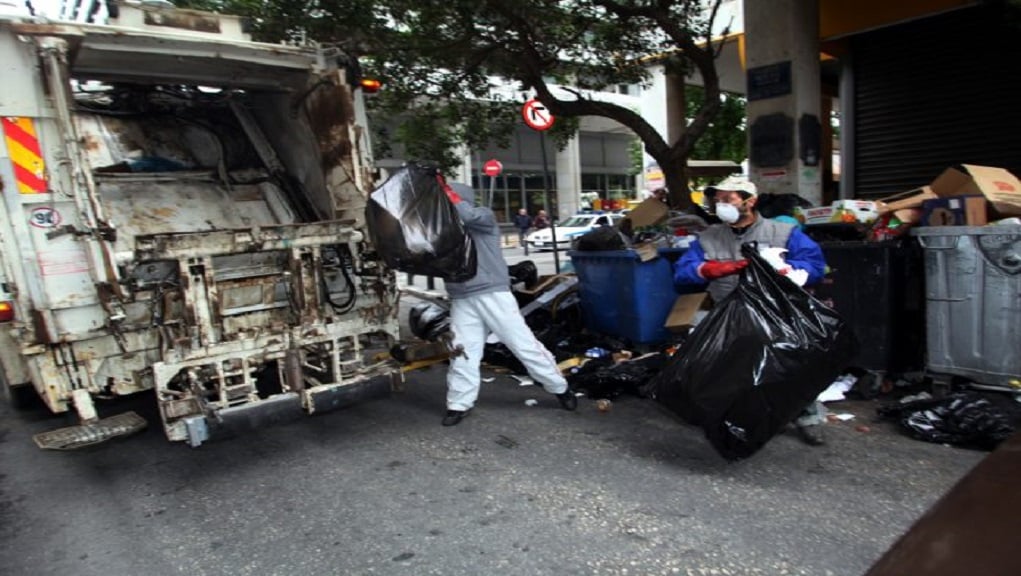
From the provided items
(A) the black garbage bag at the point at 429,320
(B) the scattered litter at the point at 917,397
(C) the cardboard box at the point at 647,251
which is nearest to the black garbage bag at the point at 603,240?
(C) the cardboard box at the point at 647,251

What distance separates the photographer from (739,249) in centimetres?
381

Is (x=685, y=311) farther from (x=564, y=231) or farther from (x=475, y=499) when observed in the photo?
(x=564, y=231)

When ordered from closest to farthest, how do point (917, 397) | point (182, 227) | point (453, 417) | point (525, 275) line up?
point (917, 397), point (453, 417), point (182, 227), point (525, 275)

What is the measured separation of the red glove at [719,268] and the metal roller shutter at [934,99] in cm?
595

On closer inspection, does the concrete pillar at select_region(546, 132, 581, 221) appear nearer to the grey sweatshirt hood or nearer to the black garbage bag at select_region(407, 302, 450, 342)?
the black garbage bag at select_region(407, 302, 450, 342)

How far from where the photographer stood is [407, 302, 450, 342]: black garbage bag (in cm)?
605

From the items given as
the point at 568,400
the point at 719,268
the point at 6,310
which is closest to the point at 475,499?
the point at 568,400

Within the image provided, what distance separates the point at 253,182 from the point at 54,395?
2.13 m

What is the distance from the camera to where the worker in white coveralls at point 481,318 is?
427 centimetres

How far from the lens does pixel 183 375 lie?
3688mm

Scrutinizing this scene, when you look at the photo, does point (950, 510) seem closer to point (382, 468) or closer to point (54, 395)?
point (382, 468)

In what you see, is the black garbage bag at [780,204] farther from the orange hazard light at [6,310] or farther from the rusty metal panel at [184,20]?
the orange hazard light at [6,310]

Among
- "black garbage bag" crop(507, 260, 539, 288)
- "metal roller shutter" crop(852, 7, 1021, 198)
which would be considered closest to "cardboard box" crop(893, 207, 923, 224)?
"black garbage bag" crop(507, 260, 539, 288)

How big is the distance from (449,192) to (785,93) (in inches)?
169
